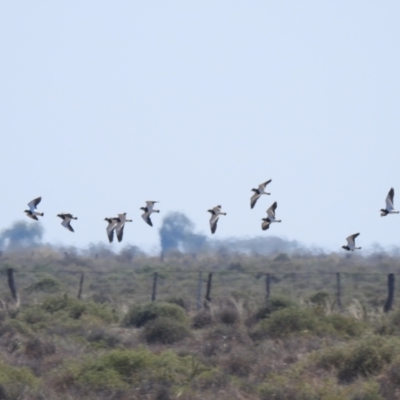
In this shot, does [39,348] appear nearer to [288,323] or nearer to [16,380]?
[16,380]

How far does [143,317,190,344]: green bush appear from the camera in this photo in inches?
1046

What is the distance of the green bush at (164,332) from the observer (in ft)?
87.2

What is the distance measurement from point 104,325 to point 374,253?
1713 inches

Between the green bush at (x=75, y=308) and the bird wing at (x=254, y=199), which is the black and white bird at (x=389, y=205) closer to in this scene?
the bird wing at (x=254, y=199)

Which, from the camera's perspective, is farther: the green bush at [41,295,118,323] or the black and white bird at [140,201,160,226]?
the green bush at [41,295,118,323]

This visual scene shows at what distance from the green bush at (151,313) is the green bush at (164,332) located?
1.59 metres

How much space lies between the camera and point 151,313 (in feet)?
96.1

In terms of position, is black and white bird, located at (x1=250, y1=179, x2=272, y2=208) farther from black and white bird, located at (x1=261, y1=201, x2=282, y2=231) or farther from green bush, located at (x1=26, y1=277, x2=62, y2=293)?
green bush, located at (x1=26, y1=277, x2=62, y2=293)

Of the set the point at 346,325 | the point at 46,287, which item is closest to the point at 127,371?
the point at 346,325

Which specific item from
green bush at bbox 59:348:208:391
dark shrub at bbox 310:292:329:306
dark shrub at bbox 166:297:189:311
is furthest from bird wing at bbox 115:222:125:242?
green bush at bbox 59:348:208:391

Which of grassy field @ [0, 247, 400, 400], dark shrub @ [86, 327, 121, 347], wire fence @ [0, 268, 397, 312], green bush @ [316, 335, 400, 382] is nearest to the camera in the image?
grassy field @ [0, 247, 400, 400]

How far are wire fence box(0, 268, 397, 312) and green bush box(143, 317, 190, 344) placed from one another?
13.5 ft

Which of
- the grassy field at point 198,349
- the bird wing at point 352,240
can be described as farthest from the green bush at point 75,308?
the bird wing at point 352,240

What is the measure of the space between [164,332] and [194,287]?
19936 mm
